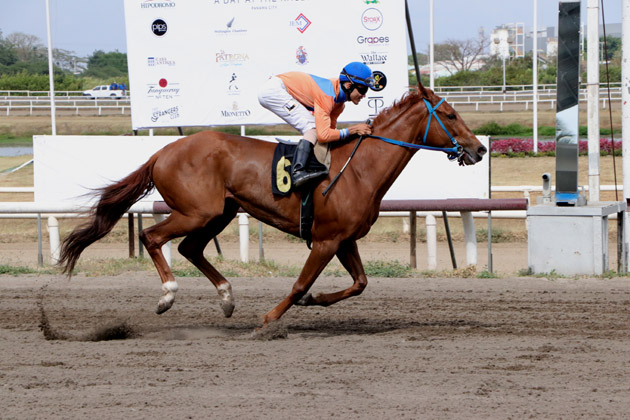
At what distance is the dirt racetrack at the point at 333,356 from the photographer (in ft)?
15.6

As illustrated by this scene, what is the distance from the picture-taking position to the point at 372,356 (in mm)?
5977

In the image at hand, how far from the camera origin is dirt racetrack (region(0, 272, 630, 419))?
15.6 feet

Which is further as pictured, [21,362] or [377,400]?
[21,362]

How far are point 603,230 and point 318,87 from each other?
4840 mm

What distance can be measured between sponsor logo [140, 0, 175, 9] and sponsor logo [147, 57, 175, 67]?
712mm

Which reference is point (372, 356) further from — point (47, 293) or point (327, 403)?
point (47, 293)

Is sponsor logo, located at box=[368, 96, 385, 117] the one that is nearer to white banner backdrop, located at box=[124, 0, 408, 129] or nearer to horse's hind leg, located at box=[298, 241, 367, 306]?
white banner backdrop, located at box=[124, 0, 408, 129]

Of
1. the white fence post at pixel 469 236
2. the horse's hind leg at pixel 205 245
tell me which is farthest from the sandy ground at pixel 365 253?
the horse's hind leg at pixel 205 245

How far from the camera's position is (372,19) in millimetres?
11211

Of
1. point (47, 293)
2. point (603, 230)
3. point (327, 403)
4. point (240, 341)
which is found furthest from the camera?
point (603, 230)

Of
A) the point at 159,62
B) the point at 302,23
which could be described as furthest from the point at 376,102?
the point at 159,62

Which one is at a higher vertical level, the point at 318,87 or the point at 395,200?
the point at 318,87

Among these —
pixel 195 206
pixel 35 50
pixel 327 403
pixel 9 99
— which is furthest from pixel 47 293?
pixel 35 50

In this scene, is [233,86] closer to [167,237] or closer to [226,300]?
[167,237]
